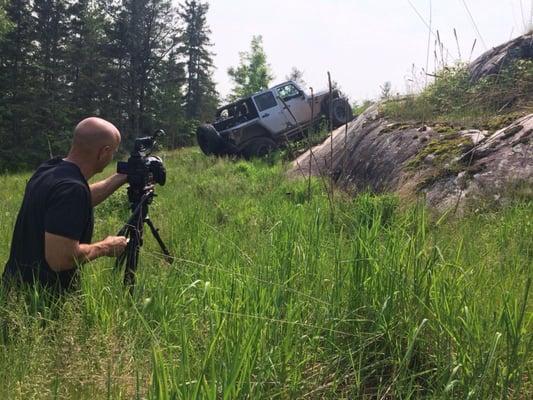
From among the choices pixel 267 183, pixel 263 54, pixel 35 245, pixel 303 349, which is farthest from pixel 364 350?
pixel 263 54

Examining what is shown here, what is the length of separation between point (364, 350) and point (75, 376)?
1.21m

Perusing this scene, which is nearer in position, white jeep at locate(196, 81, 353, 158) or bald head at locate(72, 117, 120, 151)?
bald head at locate(72, 117, 120, 151)

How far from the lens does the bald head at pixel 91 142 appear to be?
10.1 feet

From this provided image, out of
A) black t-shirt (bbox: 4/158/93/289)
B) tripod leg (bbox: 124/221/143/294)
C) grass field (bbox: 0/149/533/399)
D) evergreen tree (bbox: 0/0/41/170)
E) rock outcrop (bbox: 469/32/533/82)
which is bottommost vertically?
grass field (bbox: 0/149/533/399)

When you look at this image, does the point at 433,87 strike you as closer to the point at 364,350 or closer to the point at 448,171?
the point at 448,171

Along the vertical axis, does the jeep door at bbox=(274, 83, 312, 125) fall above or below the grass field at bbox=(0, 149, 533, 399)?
above

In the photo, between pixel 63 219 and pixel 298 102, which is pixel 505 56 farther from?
pixel 63 219

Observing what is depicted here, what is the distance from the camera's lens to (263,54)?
48.3 meters

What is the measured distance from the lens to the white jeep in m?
14.8

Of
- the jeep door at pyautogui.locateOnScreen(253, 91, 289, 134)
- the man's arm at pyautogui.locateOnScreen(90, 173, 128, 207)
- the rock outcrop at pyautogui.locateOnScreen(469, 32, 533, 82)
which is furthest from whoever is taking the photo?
the jeep door at pyautogui.locateOnScreen(253, 91, 289, 134)

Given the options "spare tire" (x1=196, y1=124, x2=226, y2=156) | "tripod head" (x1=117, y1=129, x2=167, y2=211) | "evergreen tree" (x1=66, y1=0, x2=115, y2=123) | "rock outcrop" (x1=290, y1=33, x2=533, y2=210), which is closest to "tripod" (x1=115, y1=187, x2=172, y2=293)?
"tripod head" (x1=117, y1=129, x2=167, y2=211)

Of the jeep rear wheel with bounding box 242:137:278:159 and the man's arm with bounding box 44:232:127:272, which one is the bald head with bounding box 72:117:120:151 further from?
the jeep rear wheel with bounding box 242:137:278:159

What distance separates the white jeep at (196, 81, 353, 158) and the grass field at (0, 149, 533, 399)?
1186 cm

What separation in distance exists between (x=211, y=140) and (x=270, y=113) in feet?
7.03
